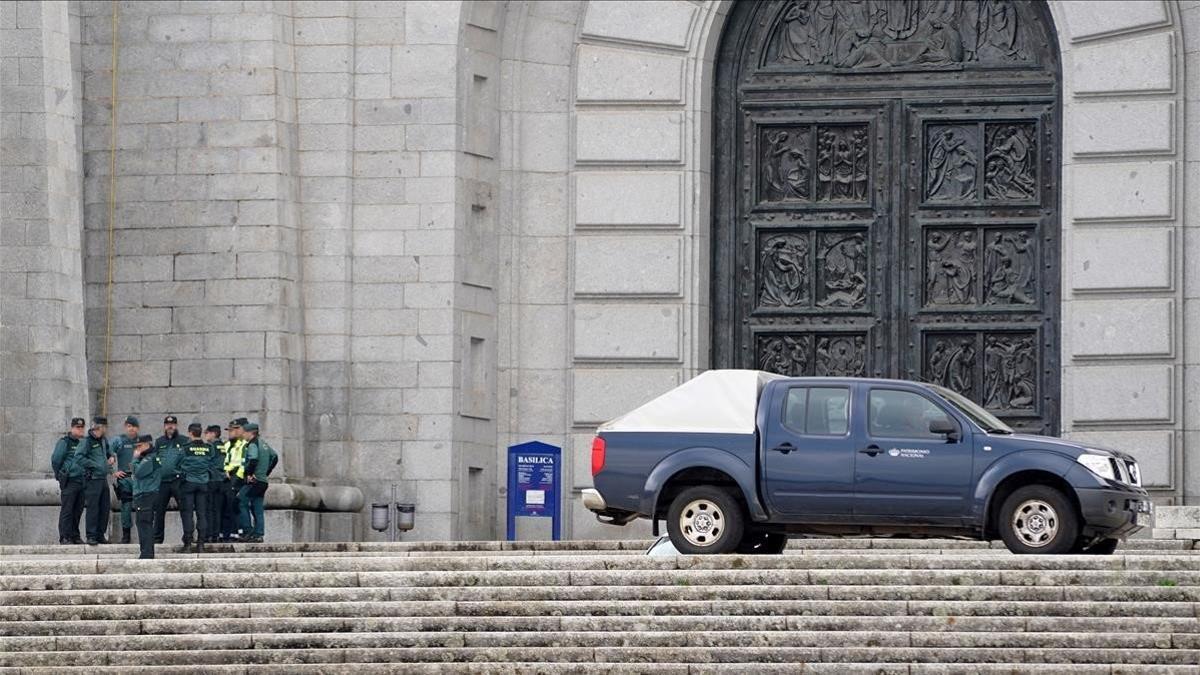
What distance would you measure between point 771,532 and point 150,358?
10.4 m

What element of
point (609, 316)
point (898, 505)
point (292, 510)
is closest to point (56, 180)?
point (292, 510)

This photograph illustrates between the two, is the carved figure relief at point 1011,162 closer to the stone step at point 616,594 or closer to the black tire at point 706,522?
the black tire at point 706,522

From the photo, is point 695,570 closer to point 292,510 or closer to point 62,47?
point 292,510

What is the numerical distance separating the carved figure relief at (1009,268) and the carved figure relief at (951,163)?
0.66 m

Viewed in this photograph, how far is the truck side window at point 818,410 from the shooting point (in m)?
23.7

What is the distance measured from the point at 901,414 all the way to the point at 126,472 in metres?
9.02

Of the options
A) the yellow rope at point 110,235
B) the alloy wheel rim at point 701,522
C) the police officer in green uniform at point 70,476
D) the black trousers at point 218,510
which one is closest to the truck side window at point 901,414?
the alloy wheel rim at point 701,522

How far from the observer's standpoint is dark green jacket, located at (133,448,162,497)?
26241 millimetres

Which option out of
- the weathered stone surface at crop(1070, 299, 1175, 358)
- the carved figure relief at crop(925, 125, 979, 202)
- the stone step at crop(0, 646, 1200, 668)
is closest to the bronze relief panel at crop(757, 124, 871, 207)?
the carved figure relief at crop(925, 125, 979, 202)

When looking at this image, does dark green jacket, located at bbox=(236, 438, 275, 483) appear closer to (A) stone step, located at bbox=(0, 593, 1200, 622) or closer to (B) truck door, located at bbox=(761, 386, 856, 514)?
(A) stone step, located at bbox=(0, 593, 1200, 622)

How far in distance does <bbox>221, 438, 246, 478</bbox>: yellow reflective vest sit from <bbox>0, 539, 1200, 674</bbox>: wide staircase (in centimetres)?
495

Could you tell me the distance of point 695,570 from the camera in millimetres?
22047

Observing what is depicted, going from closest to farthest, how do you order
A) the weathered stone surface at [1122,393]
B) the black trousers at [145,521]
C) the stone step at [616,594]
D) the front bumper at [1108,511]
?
the stone step at [616,594], the front bumper at [1108,511], the black trousers at [145,521], the weathered stone surface at [1122,393]

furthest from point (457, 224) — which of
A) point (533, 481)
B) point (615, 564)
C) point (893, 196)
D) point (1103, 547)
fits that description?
point (1103, 547)
